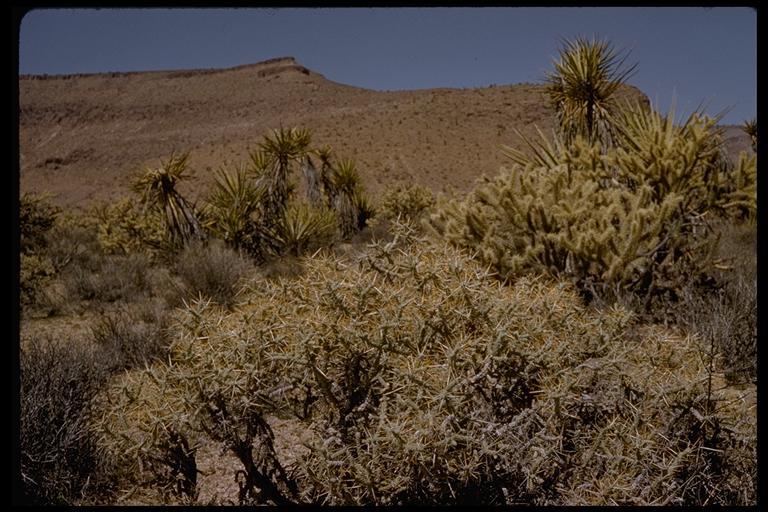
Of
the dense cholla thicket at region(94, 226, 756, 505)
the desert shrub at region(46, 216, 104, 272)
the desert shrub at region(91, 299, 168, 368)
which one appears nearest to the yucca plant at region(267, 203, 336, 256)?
the desert shrub at region(91, 299, 168, 368)

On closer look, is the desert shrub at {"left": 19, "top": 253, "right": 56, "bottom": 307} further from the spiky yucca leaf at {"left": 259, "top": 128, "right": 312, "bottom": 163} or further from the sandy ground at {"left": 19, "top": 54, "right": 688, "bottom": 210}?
the sandy ground at {"left": 19, "top": 54, "right": 688, "bottom": 210}

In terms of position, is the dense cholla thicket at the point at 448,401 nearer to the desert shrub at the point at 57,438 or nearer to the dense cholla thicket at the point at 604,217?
the desert shrub at the point at 57,438

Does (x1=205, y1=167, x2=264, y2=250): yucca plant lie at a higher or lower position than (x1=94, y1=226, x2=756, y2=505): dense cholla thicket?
higher

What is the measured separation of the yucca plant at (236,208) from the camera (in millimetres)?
10375

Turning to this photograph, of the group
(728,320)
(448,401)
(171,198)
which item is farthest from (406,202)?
(448,401)

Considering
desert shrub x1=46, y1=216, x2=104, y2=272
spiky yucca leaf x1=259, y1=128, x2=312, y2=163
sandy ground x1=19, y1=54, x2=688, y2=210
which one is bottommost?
desert shrub x1=46, y1=216, x2=104, y2=272

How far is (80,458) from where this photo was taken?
11.6 feet

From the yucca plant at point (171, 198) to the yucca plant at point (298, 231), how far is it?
54.7 inches

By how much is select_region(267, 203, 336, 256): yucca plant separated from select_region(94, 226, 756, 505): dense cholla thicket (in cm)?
760

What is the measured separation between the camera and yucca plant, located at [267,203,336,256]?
10453 millimetres

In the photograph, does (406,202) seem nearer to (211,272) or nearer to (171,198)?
(171,198)

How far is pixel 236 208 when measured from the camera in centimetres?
1042

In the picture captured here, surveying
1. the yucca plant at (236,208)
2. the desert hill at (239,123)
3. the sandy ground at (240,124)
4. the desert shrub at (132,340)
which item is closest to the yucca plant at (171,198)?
the yucca plant at (236,208)

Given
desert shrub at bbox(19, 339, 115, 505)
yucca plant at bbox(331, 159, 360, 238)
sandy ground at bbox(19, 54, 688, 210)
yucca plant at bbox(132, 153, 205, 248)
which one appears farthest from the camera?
sandy ground at bbox(19, 54, 688, 210)
